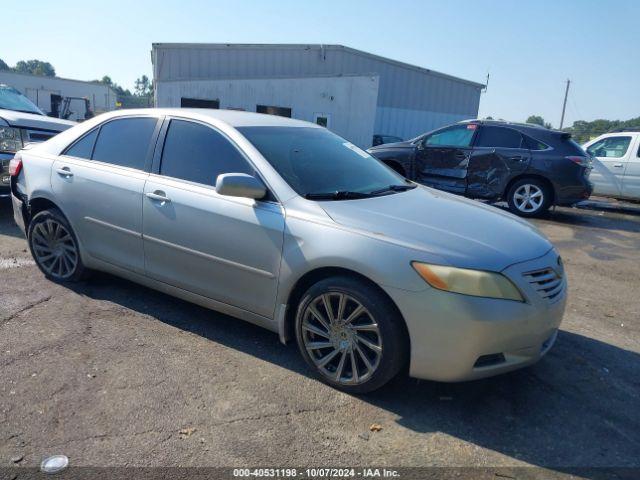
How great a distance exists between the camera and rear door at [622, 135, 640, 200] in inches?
425

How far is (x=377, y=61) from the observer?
74.9ft

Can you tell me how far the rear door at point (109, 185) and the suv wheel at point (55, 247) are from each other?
0.19 m

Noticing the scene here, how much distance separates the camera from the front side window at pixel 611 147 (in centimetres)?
1103

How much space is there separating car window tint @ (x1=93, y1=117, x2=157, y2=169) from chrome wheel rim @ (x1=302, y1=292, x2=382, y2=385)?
1.90m

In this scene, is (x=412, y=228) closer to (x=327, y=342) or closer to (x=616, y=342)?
(x=327, y=342)

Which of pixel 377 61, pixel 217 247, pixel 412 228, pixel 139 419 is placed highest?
pixel 377 61

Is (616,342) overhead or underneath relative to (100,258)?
underneath

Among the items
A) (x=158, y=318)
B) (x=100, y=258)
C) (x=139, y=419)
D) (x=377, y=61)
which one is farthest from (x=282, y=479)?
(x=377, y=61)

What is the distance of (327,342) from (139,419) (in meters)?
1.14

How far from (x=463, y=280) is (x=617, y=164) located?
1029 centimetres

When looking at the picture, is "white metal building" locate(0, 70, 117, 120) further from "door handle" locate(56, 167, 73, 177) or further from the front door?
the front door

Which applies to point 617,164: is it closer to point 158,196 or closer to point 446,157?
point 446,157

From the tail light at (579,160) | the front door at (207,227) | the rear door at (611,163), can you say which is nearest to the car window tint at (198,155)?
the front door at (207,227)

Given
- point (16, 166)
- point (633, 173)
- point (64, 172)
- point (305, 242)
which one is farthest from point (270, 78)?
point (305, 242)
